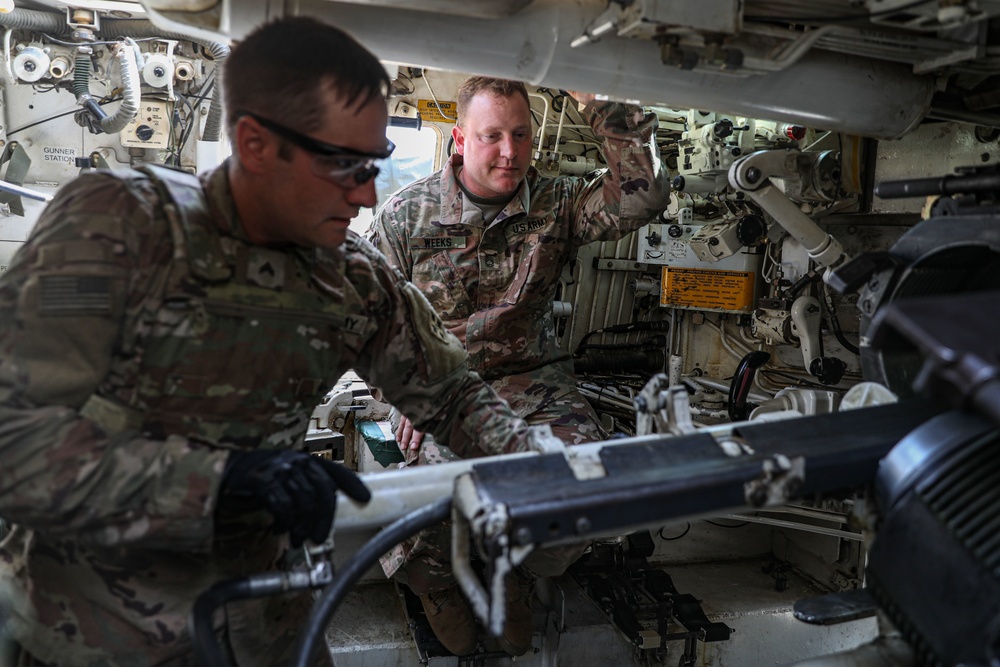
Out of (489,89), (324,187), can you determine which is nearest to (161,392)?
(324,187)

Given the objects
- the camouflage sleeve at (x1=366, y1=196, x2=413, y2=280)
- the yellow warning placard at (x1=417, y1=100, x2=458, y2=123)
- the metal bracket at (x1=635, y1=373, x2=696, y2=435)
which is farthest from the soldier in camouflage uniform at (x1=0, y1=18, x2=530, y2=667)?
the yellow warning placard at (x1=417, y1=100, x2=458, y2=123)

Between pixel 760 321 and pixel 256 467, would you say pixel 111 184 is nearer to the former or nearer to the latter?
pixel 256 467

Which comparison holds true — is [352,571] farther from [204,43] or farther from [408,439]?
[204,43]

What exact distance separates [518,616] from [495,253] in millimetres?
1381

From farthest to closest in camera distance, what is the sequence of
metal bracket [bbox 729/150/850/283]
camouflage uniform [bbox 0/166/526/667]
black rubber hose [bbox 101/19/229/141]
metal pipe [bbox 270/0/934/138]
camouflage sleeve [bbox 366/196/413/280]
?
black rubber hose [bbox 101/19/229/141]
camouflage sleeve [bbox 366/196/413/280]
metal bracket [bbox 729/150/850/283]
metal pipe [bbox 270/0/934/138]
camouflage uniform [bbox 0/166/526/667]

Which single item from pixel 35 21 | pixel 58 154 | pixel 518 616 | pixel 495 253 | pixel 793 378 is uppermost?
pixel 35 21

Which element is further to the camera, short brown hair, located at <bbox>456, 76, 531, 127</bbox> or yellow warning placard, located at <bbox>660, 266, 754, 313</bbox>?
yellow warning placard, located at <bbox>660, 266, 754, 313</bbox>

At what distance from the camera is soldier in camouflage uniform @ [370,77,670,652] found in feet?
9.85

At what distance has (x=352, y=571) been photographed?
133 cm

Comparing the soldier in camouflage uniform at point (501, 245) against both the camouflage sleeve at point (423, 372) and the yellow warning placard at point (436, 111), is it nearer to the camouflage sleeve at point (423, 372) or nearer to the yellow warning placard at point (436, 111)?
the yellow warning placard at point (436, 111)

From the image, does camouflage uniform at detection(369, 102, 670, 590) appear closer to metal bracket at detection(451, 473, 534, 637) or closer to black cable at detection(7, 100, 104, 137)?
metal bracket at detection(451, 473, 534, 637)

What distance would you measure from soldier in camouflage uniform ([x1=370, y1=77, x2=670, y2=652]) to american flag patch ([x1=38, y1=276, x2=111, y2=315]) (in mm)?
1768

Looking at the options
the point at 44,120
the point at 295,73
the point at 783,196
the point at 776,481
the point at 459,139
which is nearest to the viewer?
the point at 776,481

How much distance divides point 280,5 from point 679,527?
3012 millimetres
